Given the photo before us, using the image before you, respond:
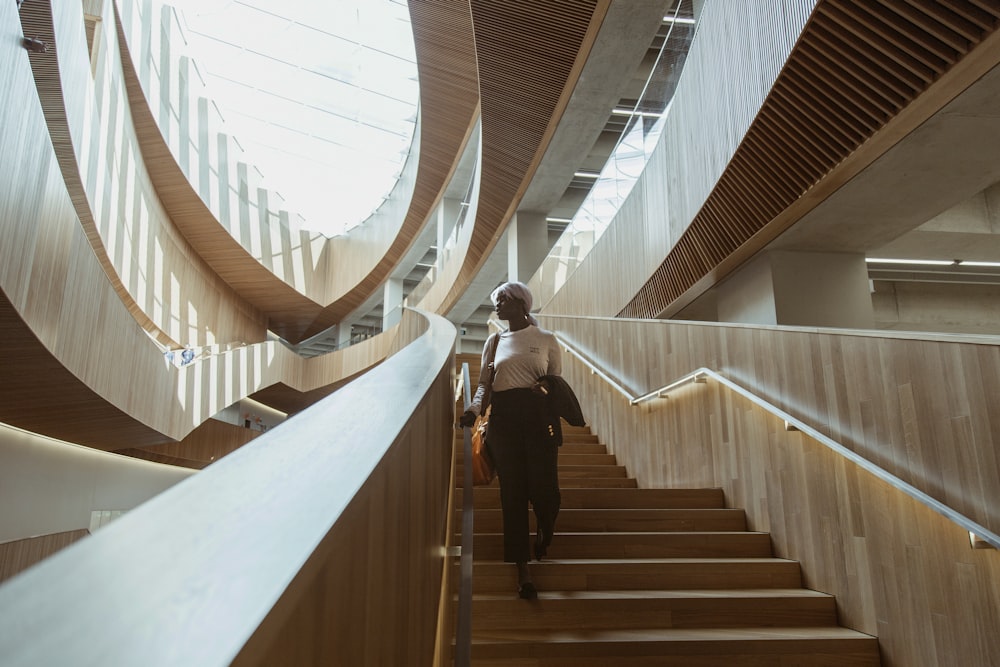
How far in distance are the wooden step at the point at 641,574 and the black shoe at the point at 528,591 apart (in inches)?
7.8

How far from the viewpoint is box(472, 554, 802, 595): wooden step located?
3463mm

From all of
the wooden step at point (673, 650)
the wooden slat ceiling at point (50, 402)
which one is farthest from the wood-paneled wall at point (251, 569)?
the wooden slat ceiling at point (50, 402)

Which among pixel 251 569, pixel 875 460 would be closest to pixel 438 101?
pixel 875 460

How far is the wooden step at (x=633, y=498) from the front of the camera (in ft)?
15.0

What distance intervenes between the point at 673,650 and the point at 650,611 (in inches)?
12.3

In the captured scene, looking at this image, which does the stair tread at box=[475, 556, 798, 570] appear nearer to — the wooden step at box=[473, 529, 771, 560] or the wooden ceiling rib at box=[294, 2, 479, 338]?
the wooden step at box=[473, 529, 771, 560]

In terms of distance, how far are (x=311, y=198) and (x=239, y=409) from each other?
23.1ft

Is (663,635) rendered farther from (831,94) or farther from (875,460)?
(831,94)

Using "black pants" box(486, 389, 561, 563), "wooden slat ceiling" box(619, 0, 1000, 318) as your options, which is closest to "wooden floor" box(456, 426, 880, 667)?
"black pants" box(486, 389, 561, 563)

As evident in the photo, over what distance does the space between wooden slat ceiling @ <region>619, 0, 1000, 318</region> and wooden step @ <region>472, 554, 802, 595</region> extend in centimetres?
206

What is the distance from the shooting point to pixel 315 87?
1795cm

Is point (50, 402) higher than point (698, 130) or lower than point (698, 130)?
lower

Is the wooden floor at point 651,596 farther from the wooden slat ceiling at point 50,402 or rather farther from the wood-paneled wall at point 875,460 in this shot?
the wooden slat ceiling at point 50,402

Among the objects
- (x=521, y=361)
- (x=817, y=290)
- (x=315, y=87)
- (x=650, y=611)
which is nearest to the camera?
(x=650, y=611)
